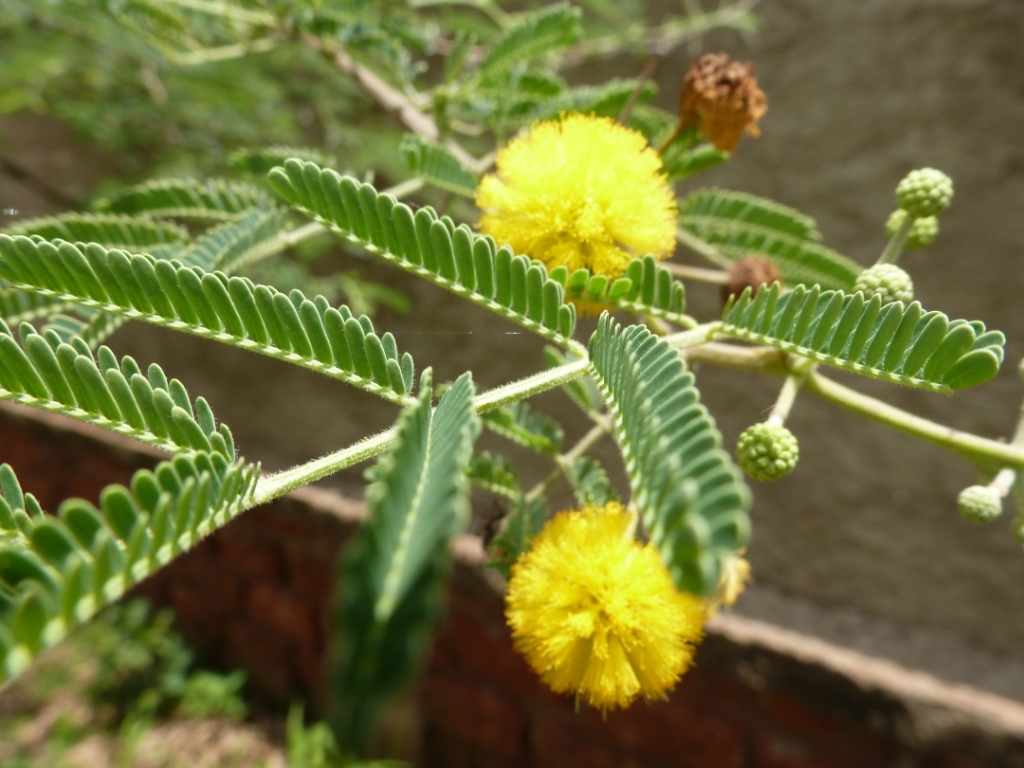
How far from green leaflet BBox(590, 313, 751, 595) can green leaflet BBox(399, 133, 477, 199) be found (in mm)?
332

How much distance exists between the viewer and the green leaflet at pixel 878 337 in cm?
33

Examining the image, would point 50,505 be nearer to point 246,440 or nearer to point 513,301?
point 246,440

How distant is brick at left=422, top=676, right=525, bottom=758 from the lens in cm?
160

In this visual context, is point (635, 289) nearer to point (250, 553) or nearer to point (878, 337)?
point (878, 337)

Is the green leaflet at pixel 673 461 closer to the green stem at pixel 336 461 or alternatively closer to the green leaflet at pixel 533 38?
the green stem at pixel 336 461

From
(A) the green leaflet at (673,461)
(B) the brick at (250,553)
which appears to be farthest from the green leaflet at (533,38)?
(B) the brick at (250,553)

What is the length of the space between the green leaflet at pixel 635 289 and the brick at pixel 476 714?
145 centimetres

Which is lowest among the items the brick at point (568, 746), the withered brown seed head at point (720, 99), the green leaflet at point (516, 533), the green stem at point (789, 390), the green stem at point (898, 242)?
the brick at point (568, 746)

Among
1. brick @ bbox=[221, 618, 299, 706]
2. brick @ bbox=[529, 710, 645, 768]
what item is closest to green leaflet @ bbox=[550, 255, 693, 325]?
brick @ bbox=[529, 710, 645, 768]

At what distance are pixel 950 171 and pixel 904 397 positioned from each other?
0.52m

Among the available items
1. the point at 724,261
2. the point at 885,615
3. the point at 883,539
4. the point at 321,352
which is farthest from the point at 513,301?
the point at 885,615

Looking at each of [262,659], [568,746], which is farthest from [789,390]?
[262,659]

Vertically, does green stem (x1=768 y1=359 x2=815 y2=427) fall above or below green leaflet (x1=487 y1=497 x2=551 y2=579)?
above

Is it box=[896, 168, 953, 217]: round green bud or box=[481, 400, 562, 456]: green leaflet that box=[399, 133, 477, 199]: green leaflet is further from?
box=[896, 168, 953, 217]: round green bud
